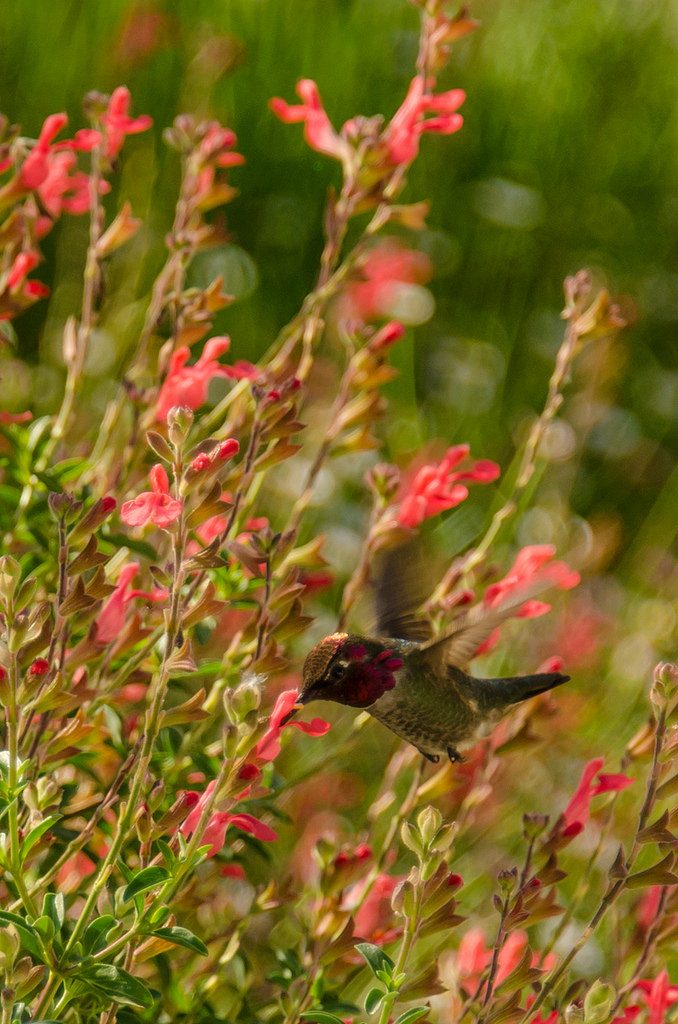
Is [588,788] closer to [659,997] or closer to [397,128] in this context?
[659,997]

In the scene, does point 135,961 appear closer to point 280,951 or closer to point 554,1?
point 280,951

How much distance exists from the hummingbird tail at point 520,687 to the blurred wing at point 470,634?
72 millimetres

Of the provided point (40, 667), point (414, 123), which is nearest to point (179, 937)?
point (40, 667)

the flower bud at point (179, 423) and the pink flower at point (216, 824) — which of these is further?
the pink flower at point (216, 824)

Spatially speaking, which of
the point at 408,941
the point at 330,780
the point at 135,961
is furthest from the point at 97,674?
the point at 330,780

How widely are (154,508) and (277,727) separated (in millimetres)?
247

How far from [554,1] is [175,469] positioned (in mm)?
5712

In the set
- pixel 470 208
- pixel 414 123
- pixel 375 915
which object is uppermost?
pixel 414 123

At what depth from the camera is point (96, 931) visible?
1188 millimetres

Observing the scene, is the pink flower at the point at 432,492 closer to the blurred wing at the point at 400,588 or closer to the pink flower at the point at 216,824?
the blurred wing at the point at 400,588

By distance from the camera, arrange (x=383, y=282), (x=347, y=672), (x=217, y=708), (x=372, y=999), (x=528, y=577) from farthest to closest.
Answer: (x=383, y=282), (x=528, y=577), (x=217, y=708), (x=347, y=672), (x=372, y=999)

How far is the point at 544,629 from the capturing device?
2.98m

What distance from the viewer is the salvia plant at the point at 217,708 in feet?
3.86

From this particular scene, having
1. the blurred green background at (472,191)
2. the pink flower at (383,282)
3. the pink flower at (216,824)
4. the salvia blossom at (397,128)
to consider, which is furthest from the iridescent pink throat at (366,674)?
the blurred green background at (472,191)
